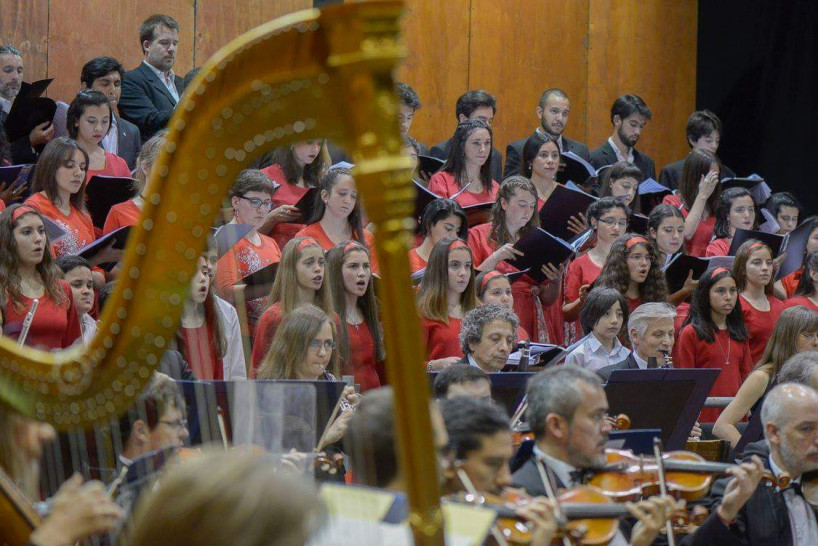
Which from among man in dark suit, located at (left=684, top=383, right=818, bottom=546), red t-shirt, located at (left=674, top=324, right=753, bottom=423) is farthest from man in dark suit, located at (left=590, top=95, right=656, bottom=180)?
man in dark suit, located at (left=684, top=383, right=818, bottom=546)

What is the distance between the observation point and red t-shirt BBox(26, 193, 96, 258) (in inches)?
181

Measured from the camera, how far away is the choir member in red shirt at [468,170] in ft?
20.7

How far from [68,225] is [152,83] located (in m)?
1.60

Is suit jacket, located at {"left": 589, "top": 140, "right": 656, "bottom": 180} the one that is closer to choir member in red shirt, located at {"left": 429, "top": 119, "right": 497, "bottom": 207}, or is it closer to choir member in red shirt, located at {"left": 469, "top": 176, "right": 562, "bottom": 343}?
choir member in red shirt, located at {"left": 429, "top": 119, "right": 497, "bottom": 207}

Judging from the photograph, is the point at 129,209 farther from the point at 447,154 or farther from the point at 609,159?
the point at 609,159

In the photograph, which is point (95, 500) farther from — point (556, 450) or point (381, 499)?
point (556, 450)

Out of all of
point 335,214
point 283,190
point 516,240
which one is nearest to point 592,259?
point 516,240

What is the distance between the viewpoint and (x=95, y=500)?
1.62 m

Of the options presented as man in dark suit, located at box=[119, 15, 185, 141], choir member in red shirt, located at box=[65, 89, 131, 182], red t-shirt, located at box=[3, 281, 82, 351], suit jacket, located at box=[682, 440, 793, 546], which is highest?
man in dark suit, located at box=[119, 15, 185, 141]

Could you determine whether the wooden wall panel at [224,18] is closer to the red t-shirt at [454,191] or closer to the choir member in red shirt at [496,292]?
the red t-shirt at [454,191]

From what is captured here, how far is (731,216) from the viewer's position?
6.86m

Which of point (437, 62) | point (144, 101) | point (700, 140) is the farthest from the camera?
point (437, 62)

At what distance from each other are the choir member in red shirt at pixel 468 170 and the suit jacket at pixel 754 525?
10.8 feet

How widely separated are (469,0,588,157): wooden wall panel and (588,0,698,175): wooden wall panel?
0.13 meters
